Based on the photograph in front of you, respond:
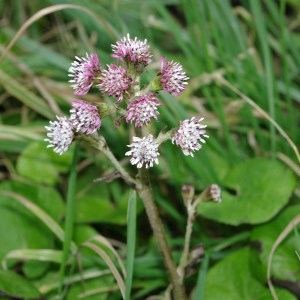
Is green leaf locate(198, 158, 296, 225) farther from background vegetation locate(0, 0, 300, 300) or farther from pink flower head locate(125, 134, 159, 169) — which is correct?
pink flower head locate(125, 134, 159, 169)

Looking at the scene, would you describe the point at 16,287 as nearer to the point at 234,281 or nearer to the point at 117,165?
the point at 117,165

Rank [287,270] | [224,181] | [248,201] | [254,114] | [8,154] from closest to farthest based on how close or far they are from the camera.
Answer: [287,270], [248,201], [224,181], [254,114], [8,154]

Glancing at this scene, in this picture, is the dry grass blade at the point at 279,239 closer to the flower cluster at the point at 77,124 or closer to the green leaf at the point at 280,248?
the green leaf at the point at 280,248

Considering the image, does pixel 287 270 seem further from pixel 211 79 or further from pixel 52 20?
pixel 52 20

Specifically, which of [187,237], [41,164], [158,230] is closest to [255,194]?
[187,237]

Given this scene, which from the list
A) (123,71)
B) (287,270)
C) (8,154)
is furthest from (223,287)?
(8,154)

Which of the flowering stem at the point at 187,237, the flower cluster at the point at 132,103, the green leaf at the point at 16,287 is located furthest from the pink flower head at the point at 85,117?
the green leaf at the point at 16,287
